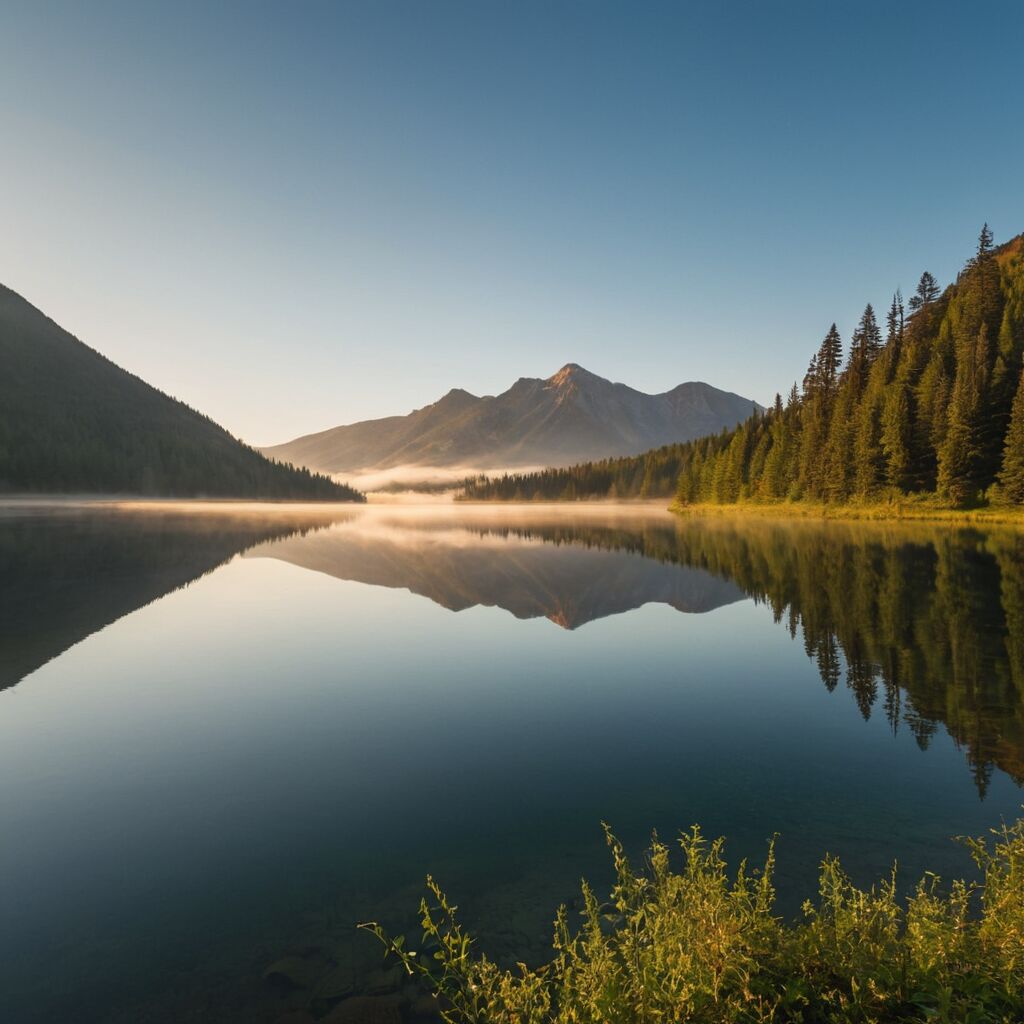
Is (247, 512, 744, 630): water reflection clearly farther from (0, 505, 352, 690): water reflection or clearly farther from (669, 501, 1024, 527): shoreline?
(669, 501, 1024, 527): shoreline

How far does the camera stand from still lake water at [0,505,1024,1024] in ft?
24.1

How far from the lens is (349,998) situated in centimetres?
622

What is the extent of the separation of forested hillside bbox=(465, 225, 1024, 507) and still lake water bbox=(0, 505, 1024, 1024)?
70.1 metres

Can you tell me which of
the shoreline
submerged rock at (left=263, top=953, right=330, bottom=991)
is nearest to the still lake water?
submerged rock at (left=263, top=953, right=330, bottom=991)

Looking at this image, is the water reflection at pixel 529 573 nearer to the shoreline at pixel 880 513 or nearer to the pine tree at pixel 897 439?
the shoreline at pixel 880 513

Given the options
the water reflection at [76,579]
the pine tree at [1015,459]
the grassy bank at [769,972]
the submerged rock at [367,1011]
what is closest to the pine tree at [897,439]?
the pine tree at [1015,459]

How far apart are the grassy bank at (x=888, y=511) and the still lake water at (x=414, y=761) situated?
63.7 metres

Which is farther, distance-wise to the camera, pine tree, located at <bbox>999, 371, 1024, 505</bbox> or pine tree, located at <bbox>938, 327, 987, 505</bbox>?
pine tree, located at <bbox>938, 327, 987, 505</bbox>

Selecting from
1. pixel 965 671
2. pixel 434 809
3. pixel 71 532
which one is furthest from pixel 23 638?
pixel 71 532

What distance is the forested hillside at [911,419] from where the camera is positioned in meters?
85.4

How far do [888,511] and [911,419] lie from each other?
1601 cm

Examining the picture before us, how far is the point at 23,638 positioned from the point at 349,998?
21243mm

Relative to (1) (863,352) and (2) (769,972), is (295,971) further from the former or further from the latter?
(1) (863,352)

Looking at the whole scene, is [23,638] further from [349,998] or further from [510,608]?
[349,998]
